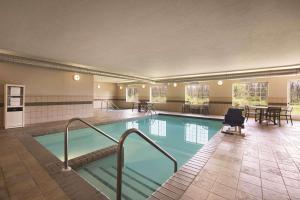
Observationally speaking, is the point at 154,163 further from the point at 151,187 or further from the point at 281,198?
the point at 281,198

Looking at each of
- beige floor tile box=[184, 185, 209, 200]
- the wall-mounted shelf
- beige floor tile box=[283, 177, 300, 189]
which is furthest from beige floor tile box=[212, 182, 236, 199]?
the wall-mounted shelf

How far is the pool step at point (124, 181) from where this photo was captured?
2.27 metres

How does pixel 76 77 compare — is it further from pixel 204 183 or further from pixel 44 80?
pixel 204 183

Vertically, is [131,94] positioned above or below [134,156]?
above

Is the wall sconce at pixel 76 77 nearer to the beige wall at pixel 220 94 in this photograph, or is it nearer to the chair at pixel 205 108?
the beige wall at pixel 220 94

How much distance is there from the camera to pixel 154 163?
3.30 m

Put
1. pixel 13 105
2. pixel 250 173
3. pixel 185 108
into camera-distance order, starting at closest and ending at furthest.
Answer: pixel 250 173 → pixel 13 105 → pixel 185 108

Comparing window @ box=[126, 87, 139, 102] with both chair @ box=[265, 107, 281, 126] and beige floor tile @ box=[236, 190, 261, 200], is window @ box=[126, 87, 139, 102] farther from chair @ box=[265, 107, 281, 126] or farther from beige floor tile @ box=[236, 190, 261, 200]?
beige floor tile @ box=[236, 190, 261, 200]

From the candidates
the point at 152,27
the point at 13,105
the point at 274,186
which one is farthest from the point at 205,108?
the point at 13,105

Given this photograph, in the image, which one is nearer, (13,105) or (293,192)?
(293,192)

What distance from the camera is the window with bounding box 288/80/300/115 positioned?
7.21 metres

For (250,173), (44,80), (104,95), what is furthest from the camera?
(104,95)

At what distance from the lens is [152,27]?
269 cm

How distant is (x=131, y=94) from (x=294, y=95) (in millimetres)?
11068
